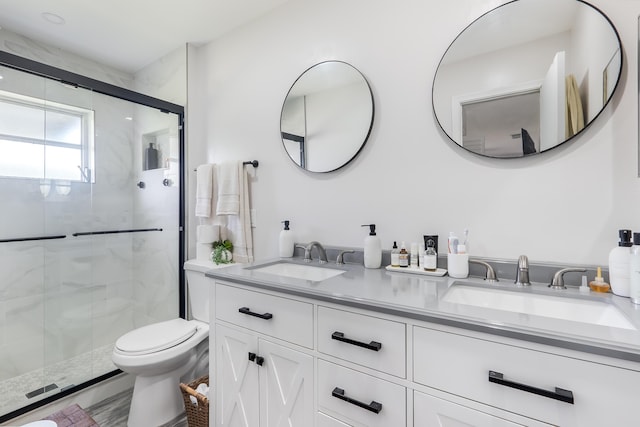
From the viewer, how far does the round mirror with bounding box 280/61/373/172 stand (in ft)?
5.12

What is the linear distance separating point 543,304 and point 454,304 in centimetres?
37

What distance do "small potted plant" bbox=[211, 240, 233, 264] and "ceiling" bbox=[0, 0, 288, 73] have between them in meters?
1.49

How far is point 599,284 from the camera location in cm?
98

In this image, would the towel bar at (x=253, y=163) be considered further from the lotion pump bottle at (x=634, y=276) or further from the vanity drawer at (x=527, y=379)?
the lotion pump bottle at (x=634, y=276)

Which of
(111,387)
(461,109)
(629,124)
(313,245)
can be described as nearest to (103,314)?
(111,387)

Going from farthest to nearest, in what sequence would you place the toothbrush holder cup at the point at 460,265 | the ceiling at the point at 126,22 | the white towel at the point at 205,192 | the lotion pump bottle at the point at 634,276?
1. the white towel at the point at 205,192
2. the ceiling at the point at 126,22
3. the toothbrush holder cup at the point at 460,265
4. the lotion pump bottle at the point at 634,276

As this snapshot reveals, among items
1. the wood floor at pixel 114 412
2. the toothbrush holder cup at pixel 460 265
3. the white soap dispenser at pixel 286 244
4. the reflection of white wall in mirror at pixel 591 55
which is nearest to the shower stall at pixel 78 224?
the wood floor at pixel 114 412

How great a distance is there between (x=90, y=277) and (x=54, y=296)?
0.22m

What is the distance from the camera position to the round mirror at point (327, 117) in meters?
1.56

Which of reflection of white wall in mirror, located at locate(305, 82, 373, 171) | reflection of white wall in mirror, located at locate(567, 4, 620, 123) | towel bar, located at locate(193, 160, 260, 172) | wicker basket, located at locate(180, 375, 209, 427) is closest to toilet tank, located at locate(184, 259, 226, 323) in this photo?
wicker basket, located at locate(180, 375, 209, 427)

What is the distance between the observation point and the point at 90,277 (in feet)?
7.30

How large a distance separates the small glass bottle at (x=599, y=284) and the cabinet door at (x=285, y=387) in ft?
3.16

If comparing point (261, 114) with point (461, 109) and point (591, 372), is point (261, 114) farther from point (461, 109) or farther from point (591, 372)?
point (591, 372)

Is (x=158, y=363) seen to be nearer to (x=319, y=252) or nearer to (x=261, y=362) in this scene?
(x=261, y=362)
